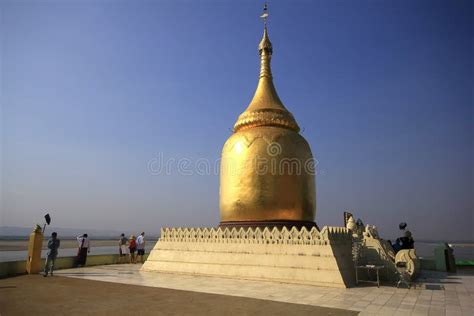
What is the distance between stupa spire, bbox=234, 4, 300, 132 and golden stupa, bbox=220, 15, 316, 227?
0.23 ft

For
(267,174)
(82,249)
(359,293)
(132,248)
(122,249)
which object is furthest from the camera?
(132,248)

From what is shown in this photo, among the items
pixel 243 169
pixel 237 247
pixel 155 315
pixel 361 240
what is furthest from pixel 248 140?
pixel 155 315

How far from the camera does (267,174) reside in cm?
2105

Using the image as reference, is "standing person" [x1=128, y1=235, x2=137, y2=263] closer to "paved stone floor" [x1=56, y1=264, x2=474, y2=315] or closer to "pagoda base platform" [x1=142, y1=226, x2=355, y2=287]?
"pagoda base platform" [x1=142, y1=226, x2=355, y2=287]

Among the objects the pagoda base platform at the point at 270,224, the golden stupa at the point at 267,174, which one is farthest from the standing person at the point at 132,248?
the pagoda base platform at the point at 270,224

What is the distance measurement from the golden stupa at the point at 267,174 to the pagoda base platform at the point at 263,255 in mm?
2985

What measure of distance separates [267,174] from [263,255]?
614cm

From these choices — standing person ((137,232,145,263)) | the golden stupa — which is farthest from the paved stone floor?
standing person ((137,232,145,263))

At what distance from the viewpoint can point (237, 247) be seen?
56.5 ft

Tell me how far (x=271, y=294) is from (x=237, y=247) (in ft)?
18.7

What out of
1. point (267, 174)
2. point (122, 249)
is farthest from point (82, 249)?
point (267, 174)

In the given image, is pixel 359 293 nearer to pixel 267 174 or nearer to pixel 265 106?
pixel 267 174

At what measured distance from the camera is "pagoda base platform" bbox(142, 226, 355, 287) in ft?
47.0

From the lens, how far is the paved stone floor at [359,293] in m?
9.52
